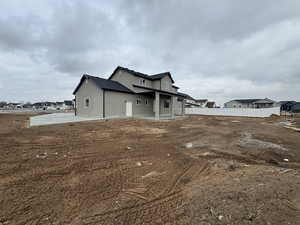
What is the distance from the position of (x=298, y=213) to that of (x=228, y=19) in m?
14.7

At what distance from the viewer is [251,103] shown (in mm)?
59812

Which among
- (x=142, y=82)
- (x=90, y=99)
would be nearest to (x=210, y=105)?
(x=142, y=82)

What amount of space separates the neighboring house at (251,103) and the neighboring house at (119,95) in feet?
177

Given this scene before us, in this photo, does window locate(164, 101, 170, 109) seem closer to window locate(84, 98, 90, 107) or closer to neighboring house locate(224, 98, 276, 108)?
window locate(84, 98, 90, 107)

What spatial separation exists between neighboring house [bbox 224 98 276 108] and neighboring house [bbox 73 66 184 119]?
2120 inches

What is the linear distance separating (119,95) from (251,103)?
209 ft

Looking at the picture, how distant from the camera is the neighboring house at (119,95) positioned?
1548 cm

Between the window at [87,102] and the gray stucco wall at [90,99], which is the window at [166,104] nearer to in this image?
the gray stucco wall at [90,99]

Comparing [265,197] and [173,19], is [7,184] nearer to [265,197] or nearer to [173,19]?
[265,197]

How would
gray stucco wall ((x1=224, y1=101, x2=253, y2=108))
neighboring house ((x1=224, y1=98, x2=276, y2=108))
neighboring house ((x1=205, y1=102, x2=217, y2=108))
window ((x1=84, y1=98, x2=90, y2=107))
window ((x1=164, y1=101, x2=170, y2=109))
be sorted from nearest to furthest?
1. window ((x1=84, y1=98, x2=90, y2=107))
2. window ((x1=164, y1=101, x2=170, y2=109))
3. neighboring house ((x1=224, y1=98, x2=276, y2=108))
4. gray stucco wall ((x1=224, y1=101, x2=253, y2=108))
5. neighboring house ((x1=205, y1=102, x2=217, y2=108))

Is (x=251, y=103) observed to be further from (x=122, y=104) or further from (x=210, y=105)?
(x=122, y=104)

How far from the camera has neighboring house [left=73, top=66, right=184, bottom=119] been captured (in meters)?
15.5

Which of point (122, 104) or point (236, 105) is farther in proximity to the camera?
point (236, 105)

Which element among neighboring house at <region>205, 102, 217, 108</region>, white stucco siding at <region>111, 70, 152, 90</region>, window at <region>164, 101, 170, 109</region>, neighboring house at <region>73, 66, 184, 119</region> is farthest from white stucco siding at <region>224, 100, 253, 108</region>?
white stucco siding at <region>111, 70, 152, 90</region>
